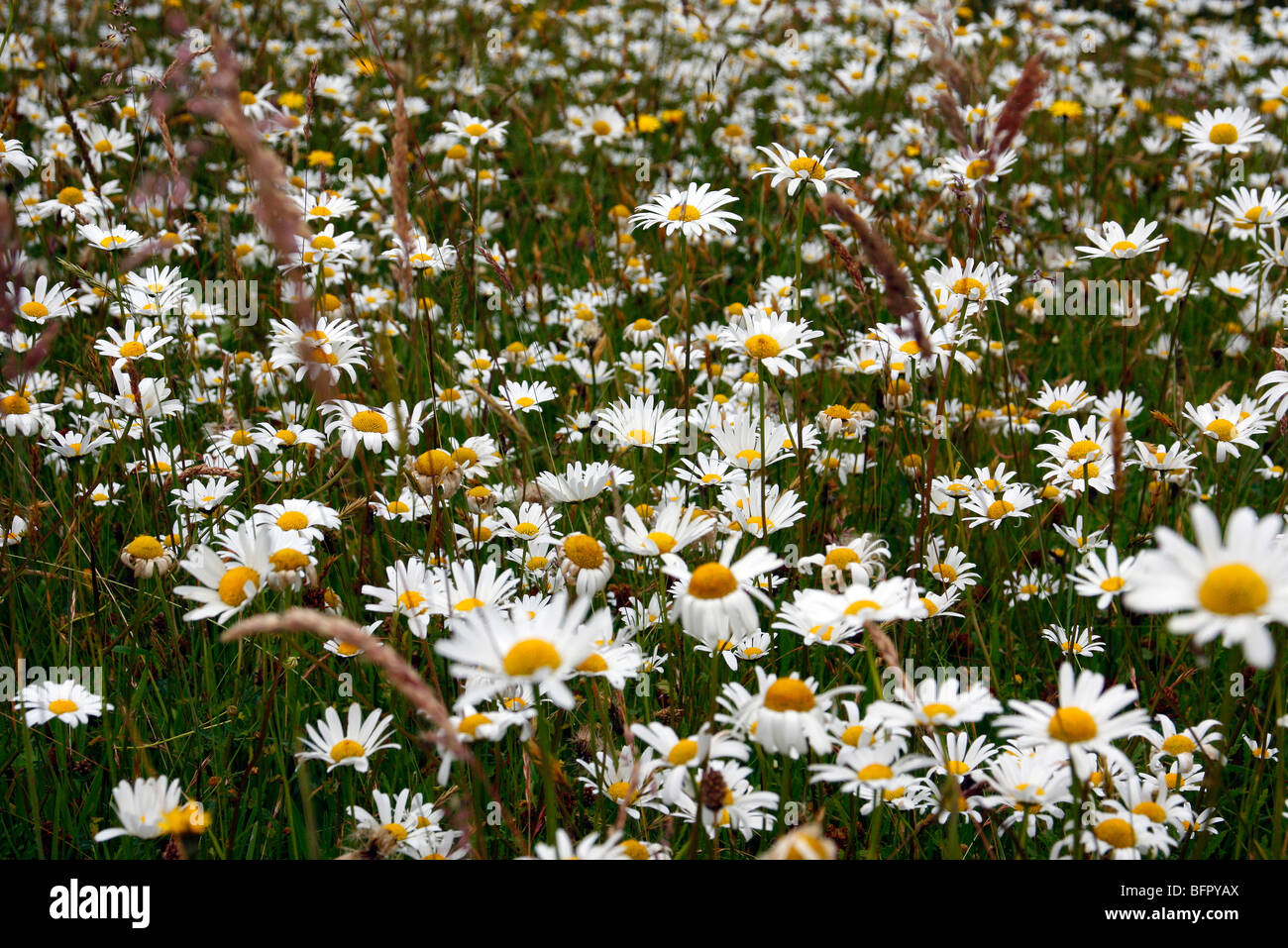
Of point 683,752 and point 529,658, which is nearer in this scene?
point 529,658

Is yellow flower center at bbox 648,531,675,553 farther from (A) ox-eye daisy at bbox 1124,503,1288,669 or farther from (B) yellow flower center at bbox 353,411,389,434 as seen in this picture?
(B) yellow flower center at bbox 353,411,389,434

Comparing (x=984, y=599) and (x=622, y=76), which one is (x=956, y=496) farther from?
(x=622, y=76)

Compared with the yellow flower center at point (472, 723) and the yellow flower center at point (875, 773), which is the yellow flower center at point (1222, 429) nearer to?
the yellow flower center at point (875, 773)

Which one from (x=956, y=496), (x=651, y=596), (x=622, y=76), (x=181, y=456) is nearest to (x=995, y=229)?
(x=956, y=496)

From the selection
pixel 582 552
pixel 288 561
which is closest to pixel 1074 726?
pixel 582 552

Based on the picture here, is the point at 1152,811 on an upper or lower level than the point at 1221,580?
lower

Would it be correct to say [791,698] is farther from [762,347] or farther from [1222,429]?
[1222,429]

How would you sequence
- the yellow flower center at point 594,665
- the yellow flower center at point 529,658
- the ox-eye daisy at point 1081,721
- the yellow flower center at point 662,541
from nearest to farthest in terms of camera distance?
the yellow flower center at point 529,658
the ox-eye daisy at point 1081,721
the yellow flower center at point 594,665
the yellow flower center at point 662,541

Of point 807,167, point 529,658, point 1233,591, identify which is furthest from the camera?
point 807,167

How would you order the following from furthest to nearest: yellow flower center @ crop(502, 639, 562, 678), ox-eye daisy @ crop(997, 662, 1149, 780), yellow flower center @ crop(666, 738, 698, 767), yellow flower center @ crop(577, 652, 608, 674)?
yellow flower center @ crop(577, 652, 608, 674) < yellow flower center @ crop(666, 738, 698, 767) < ox-eye daisy @ crop(997, 662, 1149, 780) < yellow flower center @ crop(502, 639, 562, 678)

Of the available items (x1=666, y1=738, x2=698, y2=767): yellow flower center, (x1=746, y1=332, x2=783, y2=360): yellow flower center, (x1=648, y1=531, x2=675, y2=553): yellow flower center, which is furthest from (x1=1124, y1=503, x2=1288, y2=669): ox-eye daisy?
(x1=746, y1=332, x2=783, y2=360): yellow flower center

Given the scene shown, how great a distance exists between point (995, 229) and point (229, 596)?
2415 mm

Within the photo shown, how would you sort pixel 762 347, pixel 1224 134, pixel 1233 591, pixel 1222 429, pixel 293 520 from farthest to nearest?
pixel 1224 134 < pixel 1222 429 < pixel 762 347 < pixel 293 520 < pixel 1233 591

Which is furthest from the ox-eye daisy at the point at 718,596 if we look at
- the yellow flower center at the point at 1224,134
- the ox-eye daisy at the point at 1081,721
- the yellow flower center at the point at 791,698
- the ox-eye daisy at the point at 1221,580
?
the yellow flower center at the point at 1224,134
